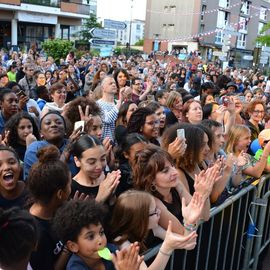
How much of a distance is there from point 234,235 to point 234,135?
1188mm

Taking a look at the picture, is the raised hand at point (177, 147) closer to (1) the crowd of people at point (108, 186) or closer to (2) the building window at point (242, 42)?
(1) the crowd of people at point (108, 186)

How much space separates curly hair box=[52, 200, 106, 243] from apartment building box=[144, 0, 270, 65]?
39.1 m

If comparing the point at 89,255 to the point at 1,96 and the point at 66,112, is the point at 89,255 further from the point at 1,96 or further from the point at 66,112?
the point at 1,96

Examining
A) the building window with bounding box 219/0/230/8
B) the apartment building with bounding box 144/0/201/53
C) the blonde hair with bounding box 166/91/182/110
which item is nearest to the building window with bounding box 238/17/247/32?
the building window with bounding box 219/0/230/8

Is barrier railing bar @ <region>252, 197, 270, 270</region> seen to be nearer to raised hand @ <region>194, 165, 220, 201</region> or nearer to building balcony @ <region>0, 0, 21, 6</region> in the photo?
raised hand @ <region>194, 165, 220, 201</region>

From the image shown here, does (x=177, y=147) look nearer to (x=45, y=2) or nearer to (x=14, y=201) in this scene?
(x=14, y=201)

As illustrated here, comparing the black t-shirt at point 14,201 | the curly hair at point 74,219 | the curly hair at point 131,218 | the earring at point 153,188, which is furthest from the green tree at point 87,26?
the curly hair at point 74,219

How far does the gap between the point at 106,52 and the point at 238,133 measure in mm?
10116

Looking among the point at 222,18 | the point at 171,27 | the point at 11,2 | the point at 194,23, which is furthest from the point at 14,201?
the point at 222,18

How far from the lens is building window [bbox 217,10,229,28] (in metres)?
44.8

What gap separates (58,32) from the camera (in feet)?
112

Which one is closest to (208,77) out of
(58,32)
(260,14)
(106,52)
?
(106,52)

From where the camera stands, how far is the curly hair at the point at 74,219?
6.97ft

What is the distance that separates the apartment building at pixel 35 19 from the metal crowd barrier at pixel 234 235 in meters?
28.6
